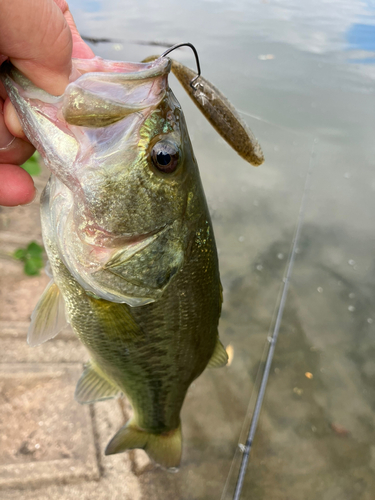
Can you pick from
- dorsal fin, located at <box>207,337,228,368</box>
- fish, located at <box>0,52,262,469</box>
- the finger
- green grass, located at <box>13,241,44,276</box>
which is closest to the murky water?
dorsal fin, located at <box>207,337,228,368</box>

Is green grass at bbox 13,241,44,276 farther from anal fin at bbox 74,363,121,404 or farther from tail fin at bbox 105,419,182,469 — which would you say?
tail fin at bbox 105,419,182,469

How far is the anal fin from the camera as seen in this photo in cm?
170

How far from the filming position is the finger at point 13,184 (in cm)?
136

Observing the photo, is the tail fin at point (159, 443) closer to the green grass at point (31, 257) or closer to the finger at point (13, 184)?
the finger at point (13, 184)

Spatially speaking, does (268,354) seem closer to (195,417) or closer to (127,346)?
(195,417)

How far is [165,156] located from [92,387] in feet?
4.09

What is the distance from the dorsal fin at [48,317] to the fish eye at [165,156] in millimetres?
691

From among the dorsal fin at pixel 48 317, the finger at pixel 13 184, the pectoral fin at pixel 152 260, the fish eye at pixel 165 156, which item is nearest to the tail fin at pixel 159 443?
the dorsal fin at pixel 48 317

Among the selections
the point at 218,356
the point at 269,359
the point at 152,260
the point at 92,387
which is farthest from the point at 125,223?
the point at 269,359

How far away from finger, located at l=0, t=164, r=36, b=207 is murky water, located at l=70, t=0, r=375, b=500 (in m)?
1.86

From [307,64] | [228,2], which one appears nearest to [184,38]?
[307,64]

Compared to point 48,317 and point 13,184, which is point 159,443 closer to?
point 48,317

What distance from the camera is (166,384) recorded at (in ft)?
5.19

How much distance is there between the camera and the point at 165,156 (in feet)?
3.31
